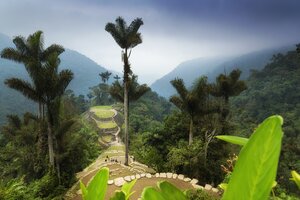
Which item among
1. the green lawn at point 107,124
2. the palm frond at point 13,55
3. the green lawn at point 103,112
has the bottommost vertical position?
the green lawn at point 107,124

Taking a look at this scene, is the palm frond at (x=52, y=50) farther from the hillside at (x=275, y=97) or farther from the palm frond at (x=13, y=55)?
the hillside at (x=275, y=97)

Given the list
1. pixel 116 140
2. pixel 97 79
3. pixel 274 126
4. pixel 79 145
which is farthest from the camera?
pixel 97 79

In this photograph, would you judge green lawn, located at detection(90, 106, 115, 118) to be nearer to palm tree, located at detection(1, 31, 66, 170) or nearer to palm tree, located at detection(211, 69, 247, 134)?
palm tree, located at detection(211, 69, 247, 134)

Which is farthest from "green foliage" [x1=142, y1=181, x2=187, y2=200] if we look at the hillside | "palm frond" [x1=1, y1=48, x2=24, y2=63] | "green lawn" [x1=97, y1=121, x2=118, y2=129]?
"green lawn" [x1=97, y1=121, x2=118, y2=129]

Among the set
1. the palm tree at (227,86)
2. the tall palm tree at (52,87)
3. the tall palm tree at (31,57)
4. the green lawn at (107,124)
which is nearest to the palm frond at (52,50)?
the tall palm tree at (31,57)

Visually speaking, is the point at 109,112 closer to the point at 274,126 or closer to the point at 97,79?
the point at 274,126

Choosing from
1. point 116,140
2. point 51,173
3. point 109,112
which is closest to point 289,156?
point 51,173

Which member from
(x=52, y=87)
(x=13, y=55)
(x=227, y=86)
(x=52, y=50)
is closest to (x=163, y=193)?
(x=52, y=87)
